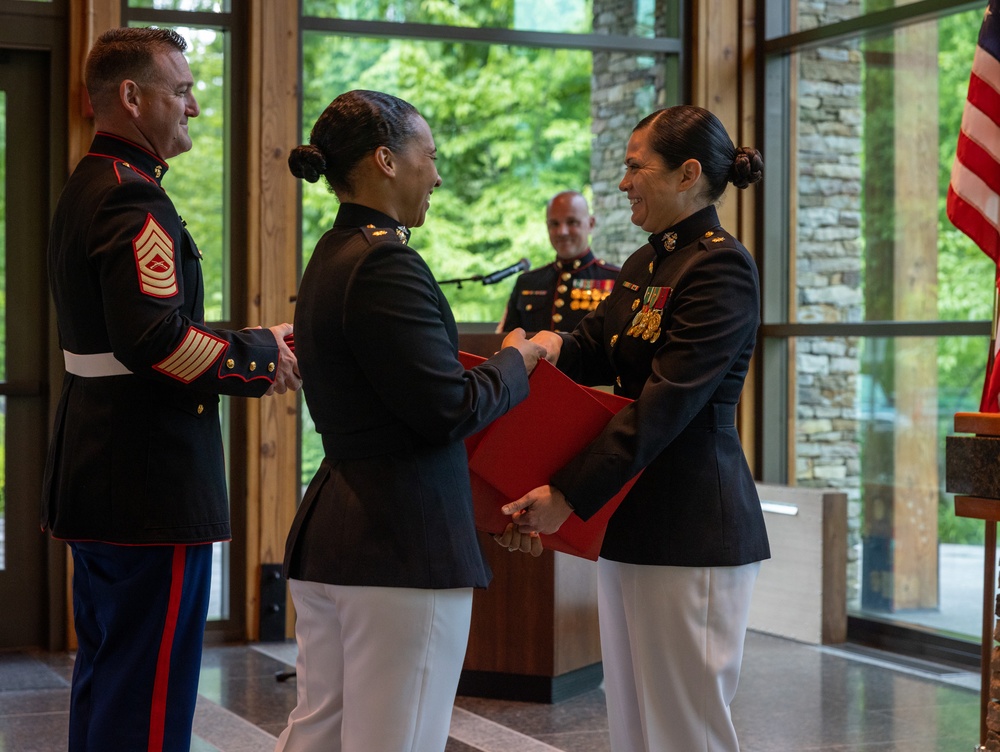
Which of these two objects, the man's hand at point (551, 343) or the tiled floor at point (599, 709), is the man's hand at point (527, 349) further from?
the tiled floor at point (599, 709)

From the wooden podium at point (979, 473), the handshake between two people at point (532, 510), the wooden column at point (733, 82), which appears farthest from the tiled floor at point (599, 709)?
the handshake between two people at point (532, 510)

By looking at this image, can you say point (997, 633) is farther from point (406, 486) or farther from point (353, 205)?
point (353, 205)

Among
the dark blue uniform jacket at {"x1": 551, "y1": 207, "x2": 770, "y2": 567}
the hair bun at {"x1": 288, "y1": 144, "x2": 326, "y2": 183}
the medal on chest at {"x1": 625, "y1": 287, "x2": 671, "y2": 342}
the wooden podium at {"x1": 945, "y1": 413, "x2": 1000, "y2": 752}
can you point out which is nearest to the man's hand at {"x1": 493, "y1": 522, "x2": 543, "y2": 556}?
the dark blue uniform jacket at {"x1": 551, "y1": 207, "x2": 770, "y2": 567}

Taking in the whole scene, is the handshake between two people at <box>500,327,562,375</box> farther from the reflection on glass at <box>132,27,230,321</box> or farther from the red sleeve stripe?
the reflection on glass at <box>132,27,230,321</box>

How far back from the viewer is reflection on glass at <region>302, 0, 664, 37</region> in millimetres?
5152

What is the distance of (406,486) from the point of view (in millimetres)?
1865

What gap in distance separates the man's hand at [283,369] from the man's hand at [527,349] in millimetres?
512

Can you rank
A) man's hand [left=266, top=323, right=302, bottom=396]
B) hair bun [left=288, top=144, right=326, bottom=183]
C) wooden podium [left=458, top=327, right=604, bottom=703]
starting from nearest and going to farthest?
hair bun [left=288, top=144, right=326, bottom=183] < man's hand [left=266, top=323, right=302, bottom=396] < wooden podium [left=458, top=327, right=604, bottom=703]

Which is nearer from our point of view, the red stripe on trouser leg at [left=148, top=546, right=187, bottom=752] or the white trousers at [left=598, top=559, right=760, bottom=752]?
the white trousers at [left=598, top=559, right=760, bottom=752]

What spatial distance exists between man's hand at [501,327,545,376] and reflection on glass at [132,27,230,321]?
302 cm

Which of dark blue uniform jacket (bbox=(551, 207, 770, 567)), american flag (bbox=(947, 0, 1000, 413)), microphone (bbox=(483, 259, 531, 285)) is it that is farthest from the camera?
microphone (bbox=(483, 259, 531, 285))

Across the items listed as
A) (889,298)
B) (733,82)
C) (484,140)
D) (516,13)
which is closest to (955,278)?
(889,298)

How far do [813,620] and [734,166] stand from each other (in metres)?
3.22

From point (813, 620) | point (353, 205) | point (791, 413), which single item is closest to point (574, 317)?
point (791, 413)
